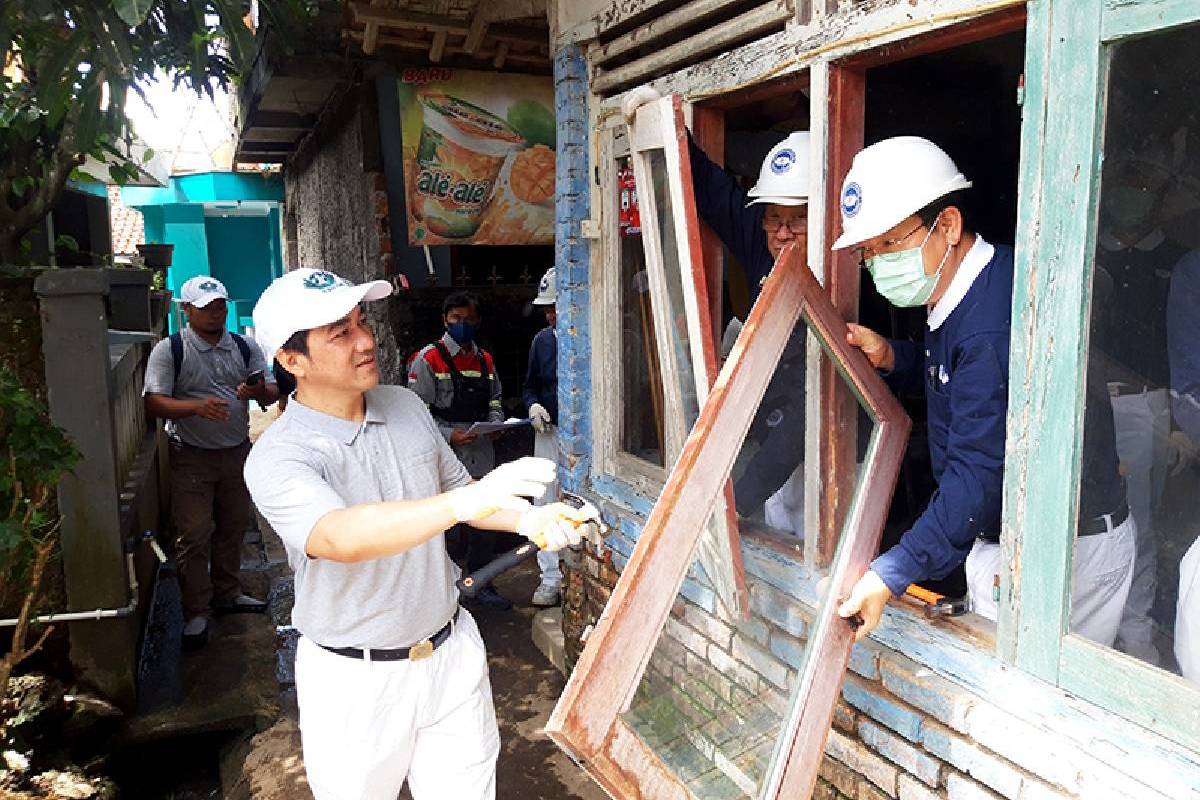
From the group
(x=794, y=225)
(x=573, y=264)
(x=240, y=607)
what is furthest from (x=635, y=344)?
(x=240, y=607)

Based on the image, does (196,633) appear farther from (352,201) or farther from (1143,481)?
(1143,481)

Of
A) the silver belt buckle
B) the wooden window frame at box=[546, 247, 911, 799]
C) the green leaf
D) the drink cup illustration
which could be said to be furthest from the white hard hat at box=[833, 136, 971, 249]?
the drink cup illustration

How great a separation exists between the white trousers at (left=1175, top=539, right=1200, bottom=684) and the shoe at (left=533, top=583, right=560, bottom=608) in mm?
4032

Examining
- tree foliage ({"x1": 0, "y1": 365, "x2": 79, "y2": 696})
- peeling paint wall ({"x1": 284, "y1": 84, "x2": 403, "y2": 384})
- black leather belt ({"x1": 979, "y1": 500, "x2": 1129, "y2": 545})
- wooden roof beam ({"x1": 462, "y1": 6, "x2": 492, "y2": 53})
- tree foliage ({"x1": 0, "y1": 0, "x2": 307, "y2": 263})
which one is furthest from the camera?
peeling paint wall ({"x1": 284, "y1": 84, "x2": 403, "y2": 384})

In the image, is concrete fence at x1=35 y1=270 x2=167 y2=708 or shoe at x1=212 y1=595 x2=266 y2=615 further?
shoe at x1=212 y1=595 x2=266 y2=615

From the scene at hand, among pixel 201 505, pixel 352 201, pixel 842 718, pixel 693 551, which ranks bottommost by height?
pixel 842 718

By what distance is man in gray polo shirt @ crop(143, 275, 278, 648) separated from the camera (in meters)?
5.05

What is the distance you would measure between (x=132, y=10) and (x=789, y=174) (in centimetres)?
230

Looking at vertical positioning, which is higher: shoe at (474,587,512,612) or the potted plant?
the potted plant

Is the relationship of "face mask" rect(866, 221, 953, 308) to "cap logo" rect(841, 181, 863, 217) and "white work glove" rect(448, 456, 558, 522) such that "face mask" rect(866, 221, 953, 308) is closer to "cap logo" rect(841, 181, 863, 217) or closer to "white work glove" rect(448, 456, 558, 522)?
"cap logo" rect(841, 181, 863, 217)

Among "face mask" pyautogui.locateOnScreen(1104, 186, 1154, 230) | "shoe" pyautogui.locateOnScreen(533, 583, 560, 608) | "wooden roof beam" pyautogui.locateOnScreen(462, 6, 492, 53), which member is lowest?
"shoe" pyautogui.locateOnScreen(533, 583, 560, 608)

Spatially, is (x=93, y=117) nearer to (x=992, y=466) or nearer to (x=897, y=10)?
(x=897, y=10)

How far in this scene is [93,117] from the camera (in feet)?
13.2

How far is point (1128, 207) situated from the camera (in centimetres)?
185
